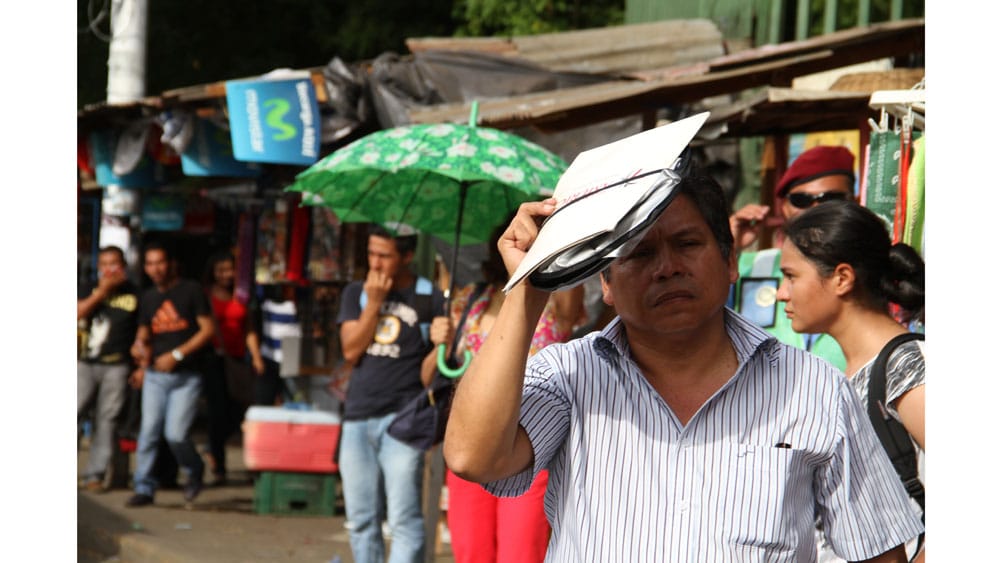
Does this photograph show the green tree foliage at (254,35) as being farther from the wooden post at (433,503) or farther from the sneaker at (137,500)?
the wooden post at (433,503)

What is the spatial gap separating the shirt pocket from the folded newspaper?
53cm

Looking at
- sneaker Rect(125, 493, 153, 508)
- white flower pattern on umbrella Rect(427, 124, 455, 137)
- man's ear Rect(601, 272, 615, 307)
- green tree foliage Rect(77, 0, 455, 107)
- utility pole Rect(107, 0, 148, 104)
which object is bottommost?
sneaker Rect(125, 493, 153, 508)

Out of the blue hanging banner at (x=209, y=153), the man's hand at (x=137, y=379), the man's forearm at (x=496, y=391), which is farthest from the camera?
the blue hanging banner at (x=209, y=153)

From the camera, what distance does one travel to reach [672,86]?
6.63 m

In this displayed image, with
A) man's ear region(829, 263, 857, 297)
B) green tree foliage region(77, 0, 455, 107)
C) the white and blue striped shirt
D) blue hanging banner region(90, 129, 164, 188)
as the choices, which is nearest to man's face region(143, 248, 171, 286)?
blue hanging banner region(90, 129, 164, 188)

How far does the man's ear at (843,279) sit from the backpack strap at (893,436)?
303 mm

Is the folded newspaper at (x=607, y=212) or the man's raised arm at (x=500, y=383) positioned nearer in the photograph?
the folded newspaper at (x=607, y=212)

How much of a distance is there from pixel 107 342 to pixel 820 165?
285 inches

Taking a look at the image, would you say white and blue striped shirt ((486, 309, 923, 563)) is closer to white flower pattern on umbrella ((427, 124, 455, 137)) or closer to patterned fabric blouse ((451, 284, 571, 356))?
patterned fabric blouse ((451, 284, 571, 356))

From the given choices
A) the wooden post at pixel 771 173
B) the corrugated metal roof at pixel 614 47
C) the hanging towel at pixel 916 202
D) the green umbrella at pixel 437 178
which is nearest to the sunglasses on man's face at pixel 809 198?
the hanging towel at pixel 916 202

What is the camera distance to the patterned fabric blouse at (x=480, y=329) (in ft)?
19.0

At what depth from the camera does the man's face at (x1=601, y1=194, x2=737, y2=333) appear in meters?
2.57

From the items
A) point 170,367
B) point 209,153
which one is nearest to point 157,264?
point 170,367

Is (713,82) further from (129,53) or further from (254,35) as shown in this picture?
(254,35)
